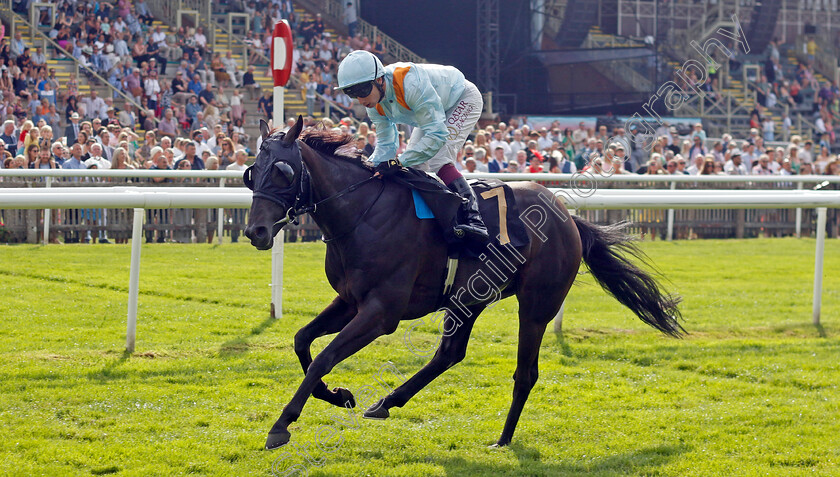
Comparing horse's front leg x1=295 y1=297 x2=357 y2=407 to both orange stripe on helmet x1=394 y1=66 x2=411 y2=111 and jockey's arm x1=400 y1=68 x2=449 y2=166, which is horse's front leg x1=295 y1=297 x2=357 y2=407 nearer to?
jockey's arm x1=400 y1=68 x2=449 y2=166

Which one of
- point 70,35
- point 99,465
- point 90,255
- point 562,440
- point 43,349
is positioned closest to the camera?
point 99,465

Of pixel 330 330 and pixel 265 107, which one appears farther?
pixel 265 107

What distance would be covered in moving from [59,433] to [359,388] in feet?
4.94

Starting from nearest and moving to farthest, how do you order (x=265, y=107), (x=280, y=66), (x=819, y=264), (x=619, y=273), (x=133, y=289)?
(x=619, y=273), (x=133, y=289), (x=280, y=66), (x=819, y=264), (x=265, y=107)

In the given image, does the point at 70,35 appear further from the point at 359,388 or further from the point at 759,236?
the point at 359,388

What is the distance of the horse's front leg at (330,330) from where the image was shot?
4.24 meters

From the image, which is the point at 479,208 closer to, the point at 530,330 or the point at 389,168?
the point at 389,168

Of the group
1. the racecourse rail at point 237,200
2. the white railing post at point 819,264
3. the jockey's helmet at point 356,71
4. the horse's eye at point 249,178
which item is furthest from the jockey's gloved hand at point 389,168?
the white railing post at point 819,264

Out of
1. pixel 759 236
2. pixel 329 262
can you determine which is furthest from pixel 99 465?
pixel 759 236

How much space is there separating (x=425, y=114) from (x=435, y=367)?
1.24 m

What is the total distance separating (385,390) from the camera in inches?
192

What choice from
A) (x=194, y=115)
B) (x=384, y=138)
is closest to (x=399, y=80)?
(x=384, y=138)

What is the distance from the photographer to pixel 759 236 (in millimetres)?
13203

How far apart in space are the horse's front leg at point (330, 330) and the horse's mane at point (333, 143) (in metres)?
0.66
